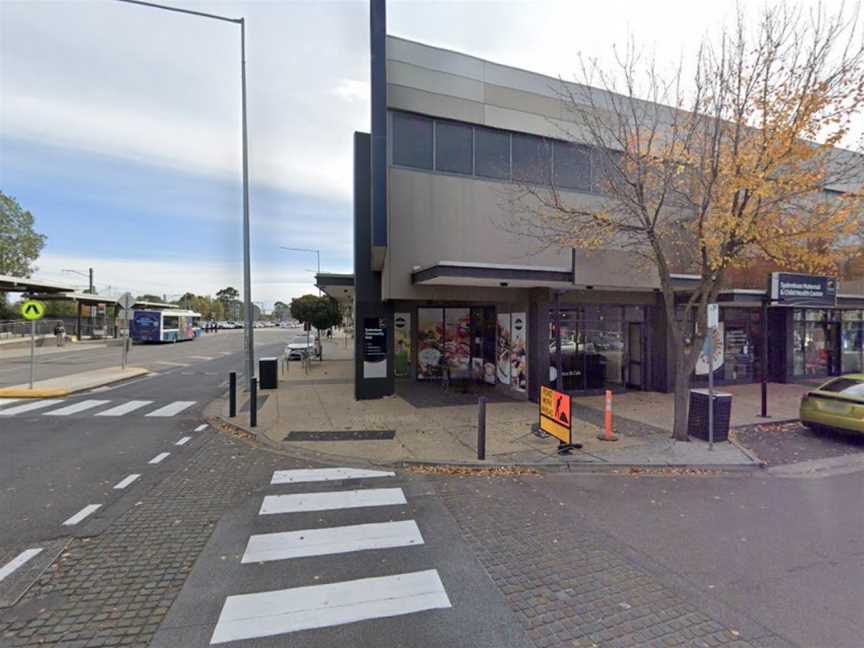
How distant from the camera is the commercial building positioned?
10.9 metres

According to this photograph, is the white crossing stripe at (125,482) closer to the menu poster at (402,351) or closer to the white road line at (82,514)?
the white road line at (82,514)

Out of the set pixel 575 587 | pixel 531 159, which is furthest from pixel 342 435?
pixel 531 159

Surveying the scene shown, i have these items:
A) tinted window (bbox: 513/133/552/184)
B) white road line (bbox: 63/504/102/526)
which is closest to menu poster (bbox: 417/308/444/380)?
tinted window (bbox: 513/133/552/184)

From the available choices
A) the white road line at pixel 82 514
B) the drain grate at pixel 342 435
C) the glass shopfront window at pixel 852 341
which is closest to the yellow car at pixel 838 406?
the drain grate at pixel 342 435

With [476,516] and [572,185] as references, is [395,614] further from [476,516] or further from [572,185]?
[572,185]

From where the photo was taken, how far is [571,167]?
13227 millimetres

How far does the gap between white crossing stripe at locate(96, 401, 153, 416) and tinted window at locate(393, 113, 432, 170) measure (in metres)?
9.37

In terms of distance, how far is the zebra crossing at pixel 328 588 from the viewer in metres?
3.14

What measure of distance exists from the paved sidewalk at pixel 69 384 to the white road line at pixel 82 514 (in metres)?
10.4

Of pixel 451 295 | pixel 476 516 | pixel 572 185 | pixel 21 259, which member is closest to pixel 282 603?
pixel 476 516

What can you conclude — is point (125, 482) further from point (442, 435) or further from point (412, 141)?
point (412, 141)

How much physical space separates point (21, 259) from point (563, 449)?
5509 centimetres

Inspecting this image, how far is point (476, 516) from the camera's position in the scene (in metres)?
4.96

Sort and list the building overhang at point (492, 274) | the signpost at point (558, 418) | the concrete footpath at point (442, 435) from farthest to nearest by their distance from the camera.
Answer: the building overhang at point (492, 274), the signpost at point (558, 418), the concrete footpath at point (442, 435)
